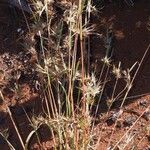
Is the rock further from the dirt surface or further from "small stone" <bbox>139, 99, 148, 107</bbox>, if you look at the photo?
"small stone" <bbox>139, 99, 148, 107</bbox>

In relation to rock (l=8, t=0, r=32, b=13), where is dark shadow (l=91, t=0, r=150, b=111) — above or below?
below

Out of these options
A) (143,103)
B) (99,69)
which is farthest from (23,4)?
(143,103)

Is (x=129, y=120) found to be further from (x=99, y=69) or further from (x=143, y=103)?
(x=99, y=69)

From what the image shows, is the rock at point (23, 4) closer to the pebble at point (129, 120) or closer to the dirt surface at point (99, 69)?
the dirt surface at point (99, 69)

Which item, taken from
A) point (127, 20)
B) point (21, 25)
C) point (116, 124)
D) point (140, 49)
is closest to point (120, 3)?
point (127, 20)

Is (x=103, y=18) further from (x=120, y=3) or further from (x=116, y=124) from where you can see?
(x=116, y=124)

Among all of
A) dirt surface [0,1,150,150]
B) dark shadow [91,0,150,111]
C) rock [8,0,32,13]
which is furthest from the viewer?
rock [8,0,32,13]

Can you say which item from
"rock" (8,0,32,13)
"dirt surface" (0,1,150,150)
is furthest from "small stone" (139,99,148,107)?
"rock" (8,0,32,13)

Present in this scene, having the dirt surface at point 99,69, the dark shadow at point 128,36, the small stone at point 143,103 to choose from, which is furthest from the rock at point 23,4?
the small stone at point 143,103
